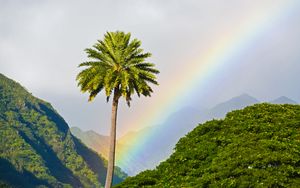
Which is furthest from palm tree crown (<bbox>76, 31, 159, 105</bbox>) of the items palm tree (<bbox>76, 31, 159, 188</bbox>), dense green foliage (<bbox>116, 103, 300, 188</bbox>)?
dense green foliage (<bbox>116, 103, 300, 188</bbox>)

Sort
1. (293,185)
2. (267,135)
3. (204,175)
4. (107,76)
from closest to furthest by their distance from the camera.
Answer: (293,185)
(204,175)
(267,135)
(107,76)

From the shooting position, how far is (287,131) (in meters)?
38.5

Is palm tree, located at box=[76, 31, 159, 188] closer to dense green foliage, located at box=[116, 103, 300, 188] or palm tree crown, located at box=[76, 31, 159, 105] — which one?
palm tree crown, located at box=[76, 31, 159, 105]

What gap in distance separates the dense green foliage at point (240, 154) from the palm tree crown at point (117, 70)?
1292 cm

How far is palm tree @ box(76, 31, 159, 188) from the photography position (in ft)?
177

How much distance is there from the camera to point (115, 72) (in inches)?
2158

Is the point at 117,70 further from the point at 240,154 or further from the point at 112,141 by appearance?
the point at 240,154

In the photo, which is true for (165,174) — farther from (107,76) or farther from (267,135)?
(107,76)

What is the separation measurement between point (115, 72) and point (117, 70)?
0.35 m

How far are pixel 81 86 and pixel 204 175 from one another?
25.5 meters

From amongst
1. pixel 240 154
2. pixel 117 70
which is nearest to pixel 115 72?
pixel 117 70

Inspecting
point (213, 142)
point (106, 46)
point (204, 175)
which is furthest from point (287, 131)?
point (106, 46)

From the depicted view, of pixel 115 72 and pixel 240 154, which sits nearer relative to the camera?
pixel 240 154

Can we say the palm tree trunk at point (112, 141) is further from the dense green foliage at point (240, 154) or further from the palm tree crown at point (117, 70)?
the dense green foliage at point (240, 154)
